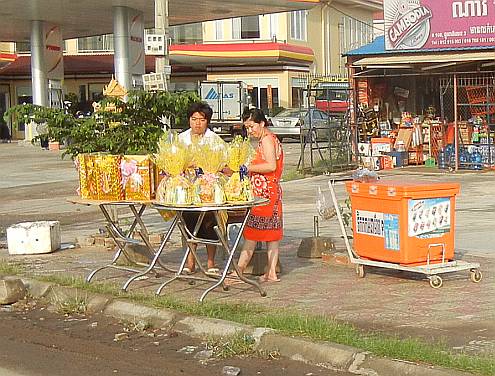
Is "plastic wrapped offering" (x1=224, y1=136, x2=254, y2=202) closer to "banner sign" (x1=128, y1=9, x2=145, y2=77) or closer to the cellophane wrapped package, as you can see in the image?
the cellophane wrapped package

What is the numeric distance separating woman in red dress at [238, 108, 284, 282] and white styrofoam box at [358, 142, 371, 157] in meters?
14.6

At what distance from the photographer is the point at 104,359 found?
23.9 ft

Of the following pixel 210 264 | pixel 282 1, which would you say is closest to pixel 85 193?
pixel 210 264

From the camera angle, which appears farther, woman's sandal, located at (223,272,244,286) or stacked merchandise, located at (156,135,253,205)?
woman's sandal, located at (223,272,244,286)

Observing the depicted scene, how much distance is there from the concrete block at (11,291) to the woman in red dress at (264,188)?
224 cm

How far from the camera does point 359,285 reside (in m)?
9.24

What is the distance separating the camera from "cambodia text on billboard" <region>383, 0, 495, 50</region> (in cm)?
2205

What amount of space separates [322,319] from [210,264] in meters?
2.57

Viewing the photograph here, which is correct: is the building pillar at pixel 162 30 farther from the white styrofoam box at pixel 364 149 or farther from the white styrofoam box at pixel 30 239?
the white styrofoam box at pixel 364 149

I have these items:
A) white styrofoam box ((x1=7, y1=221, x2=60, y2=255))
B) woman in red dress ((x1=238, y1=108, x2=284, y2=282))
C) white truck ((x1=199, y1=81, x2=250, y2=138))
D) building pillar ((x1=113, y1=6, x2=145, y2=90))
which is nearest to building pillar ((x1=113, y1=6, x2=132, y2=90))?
building pillar ((x1=113, y1=6, x2=145, y2=90))

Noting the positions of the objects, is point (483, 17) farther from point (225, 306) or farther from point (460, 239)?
point (225, 306)

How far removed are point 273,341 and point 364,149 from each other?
17.3 meters

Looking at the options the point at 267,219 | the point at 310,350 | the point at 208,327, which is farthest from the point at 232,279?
the point at 310,350

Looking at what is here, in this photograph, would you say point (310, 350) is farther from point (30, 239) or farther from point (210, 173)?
point (30, 239)
